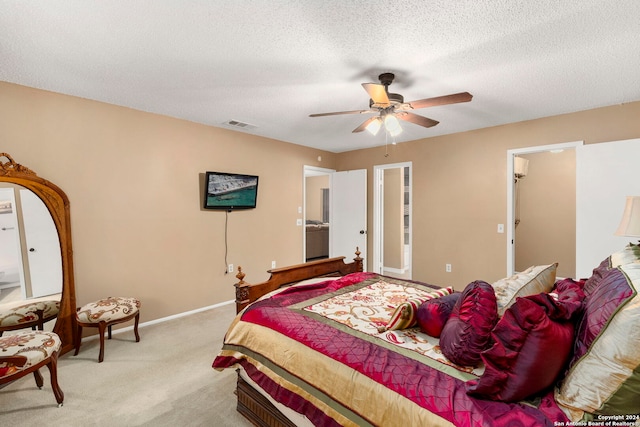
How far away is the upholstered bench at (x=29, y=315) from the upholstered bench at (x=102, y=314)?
246 mm

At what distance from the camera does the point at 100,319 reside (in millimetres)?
2637

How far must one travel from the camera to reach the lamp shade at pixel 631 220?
89.5 inches

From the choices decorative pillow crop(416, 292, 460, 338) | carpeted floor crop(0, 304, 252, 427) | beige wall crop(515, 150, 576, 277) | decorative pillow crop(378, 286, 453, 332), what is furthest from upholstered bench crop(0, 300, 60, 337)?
beige wall crop(515, 150, 576, 277)

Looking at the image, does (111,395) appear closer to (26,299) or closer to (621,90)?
(26,299)

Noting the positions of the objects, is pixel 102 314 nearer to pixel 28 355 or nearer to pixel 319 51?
pixel 28 355

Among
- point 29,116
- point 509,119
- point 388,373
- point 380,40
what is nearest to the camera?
point 388,373

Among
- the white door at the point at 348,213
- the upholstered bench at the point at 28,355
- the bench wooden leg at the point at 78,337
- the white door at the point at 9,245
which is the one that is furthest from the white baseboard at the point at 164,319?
the white door at the point at 348,213

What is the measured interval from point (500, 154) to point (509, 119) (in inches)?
17.7

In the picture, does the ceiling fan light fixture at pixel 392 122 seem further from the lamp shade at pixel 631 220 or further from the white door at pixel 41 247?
the white door at pixel 41 247

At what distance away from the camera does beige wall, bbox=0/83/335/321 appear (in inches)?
110

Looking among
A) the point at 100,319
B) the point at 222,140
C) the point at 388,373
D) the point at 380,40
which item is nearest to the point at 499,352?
the point at 388,373

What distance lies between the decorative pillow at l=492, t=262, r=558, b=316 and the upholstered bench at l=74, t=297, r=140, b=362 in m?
3.03

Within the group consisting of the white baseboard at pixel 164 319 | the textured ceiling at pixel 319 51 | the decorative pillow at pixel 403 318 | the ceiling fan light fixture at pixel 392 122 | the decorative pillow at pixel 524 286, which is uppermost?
the textured ceiling at pixel 319 51

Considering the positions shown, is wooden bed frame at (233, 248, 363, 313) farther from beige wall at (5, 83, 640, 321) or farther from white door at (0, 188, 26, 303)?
white door at (0, 188, 26, 303)
